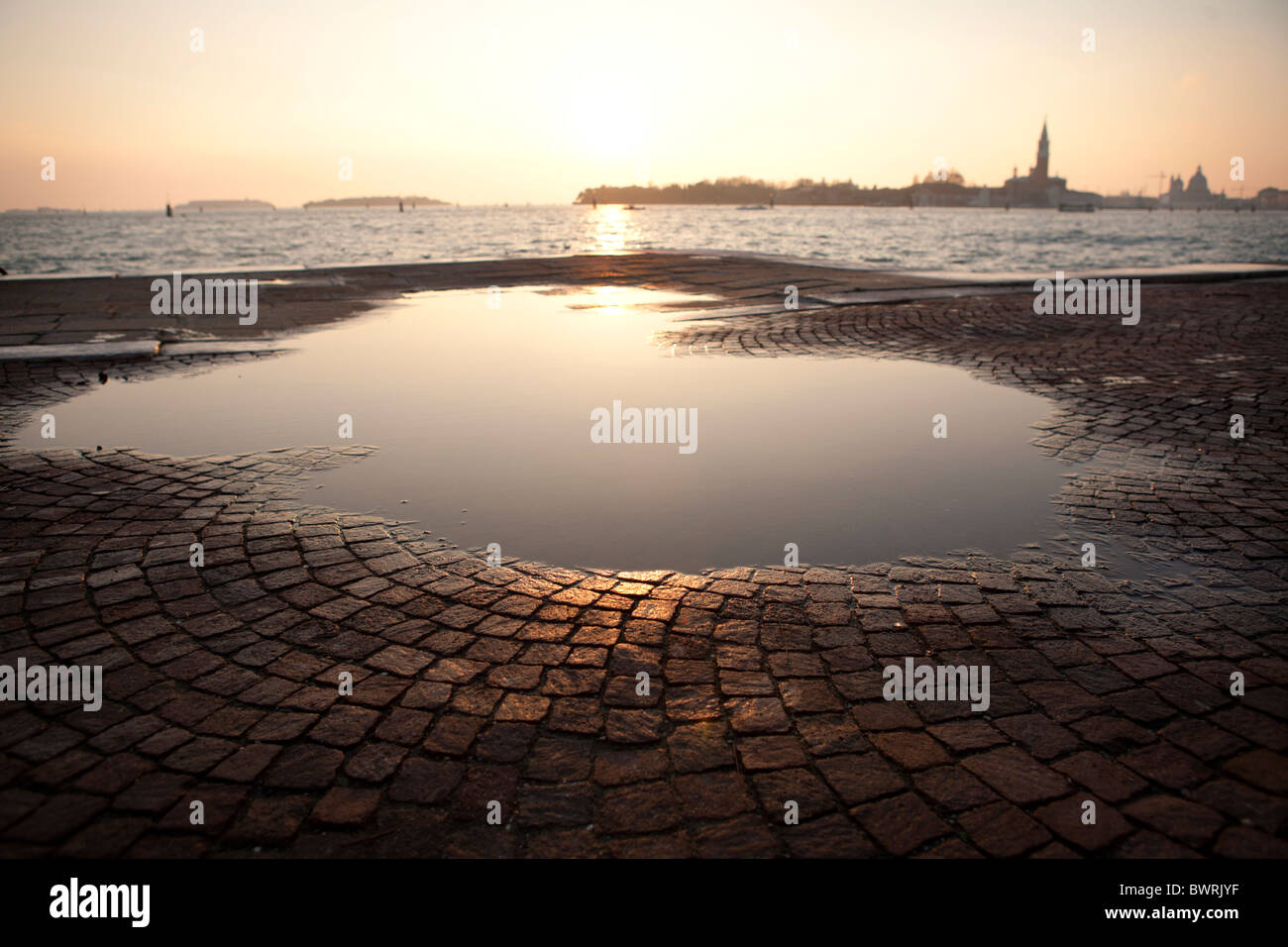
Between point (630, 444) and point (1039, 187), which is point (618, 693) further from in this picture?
point (1039, 187)

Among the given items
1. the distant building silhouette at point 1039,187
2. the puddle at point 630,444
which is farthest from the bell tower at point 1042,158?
the puddle at point 630,444

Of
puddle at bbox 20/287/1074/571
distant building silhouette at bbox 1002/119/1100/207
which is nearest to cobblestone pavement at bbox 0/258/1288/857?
puddle at bbox 20/287/1074/571

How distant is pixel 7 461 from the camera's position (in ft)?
17.3

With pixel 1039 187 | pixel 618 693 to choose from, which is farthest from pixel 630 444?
pixel 1039 187

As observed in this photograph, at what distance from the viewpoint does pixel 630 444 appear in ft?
18.2

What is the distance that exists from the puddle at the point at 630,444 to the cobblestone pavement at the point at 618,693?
32 centimetres

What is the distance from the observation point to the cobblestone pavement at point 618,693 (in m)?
2.21

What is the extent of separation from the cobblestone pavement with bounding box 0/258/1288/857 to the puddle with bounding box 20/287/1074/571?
32 cm

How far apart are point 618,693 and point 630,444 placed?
2926mm

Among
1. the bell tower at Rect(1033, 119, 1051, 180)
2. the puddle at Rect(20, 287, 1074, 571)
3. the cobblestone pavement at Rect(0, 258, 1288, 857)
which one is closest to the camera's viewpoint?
the cobblestone pavement at Rect(0, 258, 1288, 857)

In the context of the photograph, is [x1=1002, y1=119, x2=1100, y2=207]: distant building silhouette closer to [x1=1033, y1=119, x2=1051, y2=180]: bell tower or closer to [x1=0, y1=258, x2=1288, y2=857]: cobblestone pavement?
[x1=1033, y1=119, x2=1051, y2=180]: bell tower

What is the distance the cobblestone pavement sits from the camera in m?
2.21

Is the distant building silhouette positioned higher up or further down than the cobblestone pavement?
higher up
